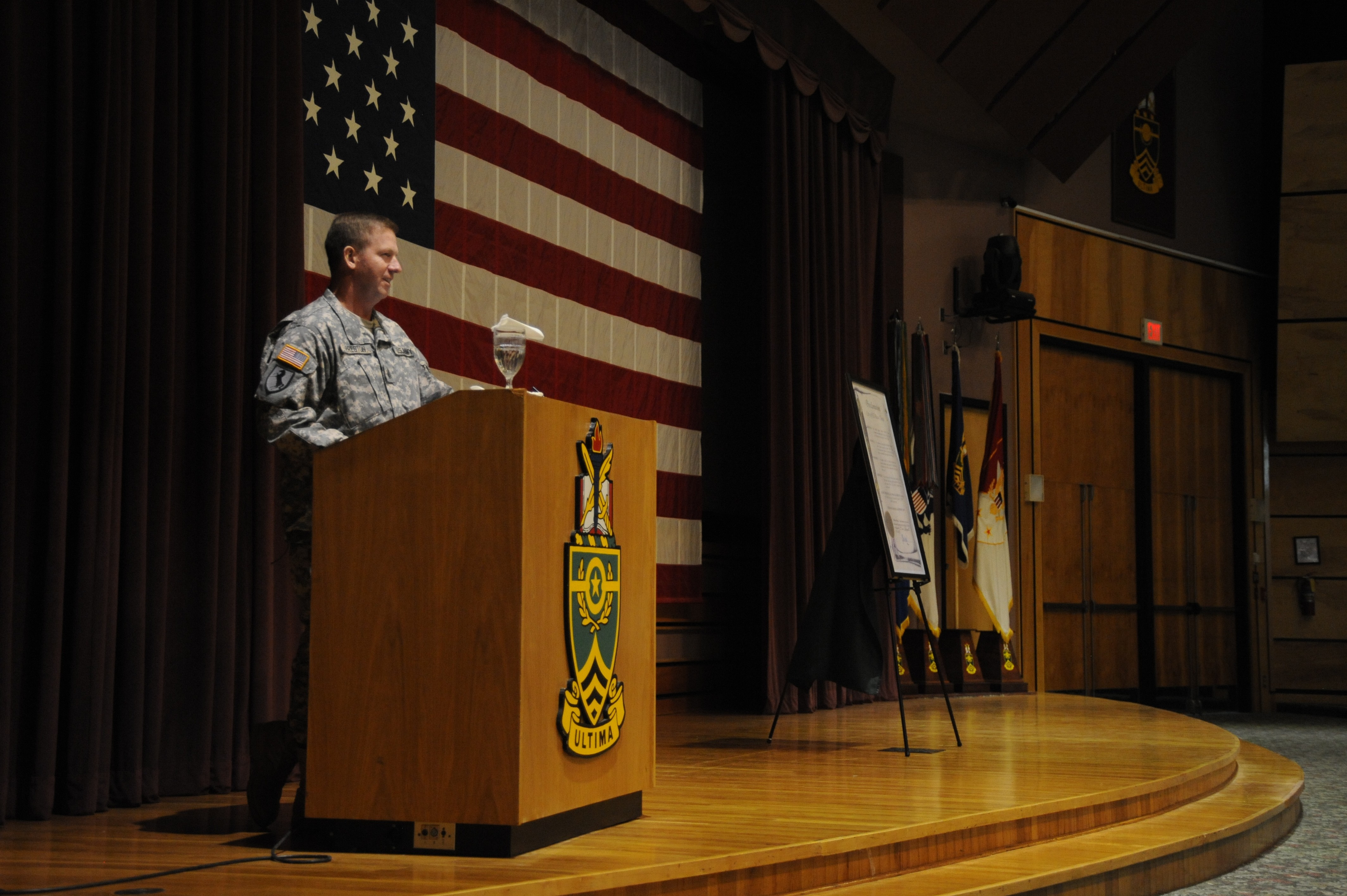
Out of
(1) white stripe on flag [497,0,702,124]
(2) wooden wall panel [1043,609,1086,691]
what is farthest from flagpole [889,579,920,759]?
(2) wooden wall panel [1043,609,1086,691]

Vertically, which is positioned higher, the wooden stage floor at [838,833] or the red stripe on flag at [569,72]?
the red stripe on flag at [569,72]

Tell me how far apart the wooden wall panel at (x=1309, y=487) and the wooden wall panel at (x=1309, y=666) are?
0.88 meters

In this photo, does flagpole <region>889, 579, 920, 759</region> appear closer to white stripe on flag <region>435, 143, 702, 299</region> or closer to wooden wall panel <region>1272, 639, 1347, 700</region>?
white stripe on flag <region>435, 143, 702, 299</region>

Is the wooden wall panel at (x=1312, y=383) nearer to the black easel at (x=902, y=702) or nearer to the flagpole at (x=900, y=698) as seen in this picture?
the flagpole at (x=900, y=698)

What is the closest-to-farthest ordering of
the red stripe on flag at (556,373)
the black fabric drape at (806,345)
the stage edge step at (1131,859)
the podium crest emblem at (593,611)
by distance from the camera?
1. the podium crest emblem at (593,611)
2. the stage edge step at (1131,859)
3. the red stripe on flag at (556,373)
4. the black fabric drape at (806,345)

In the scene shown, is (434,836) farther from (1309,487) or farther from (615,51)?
(1309,487)

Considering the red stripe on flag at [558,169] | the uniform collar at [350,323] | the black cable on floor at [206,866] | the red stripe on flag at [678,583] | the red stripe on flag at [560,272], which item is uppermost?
the red stripe on flag at [558,169]

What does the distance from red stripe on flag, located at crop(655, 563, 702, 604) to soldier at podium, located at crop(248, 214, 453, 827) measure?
2.80 meters

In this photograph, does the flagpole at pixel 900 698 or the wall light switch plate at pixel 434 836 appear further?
the flagpole at pixel 900 698

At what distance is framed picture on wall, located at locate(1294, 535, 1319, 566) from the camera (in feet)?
29.4

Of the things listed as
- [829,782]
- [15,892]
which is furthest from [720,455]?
[15,892]

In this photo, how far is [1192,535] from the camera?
29.1 ft

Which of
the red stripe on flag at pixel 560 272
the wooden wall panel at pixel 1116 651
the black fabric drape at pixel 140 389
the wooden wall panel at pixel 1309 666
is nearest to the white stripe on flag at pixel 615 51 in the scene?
the red stripe on flag at pixel 560 272

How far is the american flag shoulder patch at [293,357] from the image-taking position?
256cm
